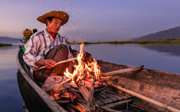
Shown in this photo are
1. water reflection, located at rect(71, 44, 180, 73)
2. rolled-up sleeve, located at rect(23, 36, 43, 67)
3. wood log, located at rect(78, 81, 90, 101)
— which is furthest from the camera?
water reflection, located at rect(71, 44, 180, 73)

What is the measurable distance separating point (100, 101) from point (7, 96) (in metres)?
5.24

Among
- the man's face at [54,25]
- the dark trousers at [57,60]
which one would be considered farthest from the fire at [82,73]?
the man's face at [54,25]

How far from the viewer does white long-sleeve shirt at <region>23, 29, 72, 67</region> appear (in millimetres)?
3645

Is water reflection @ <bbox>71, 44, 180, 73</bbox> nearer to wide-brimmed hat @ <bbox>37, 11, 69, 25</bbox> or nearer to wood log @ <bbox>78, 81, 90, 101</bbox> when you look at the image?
wide-brimmed hat @ <bbox>37, 11, 69, 25</bbox>

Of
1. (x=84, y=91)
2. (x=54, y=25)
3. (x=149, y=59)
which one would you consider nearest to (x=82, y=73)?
(x=84, y=91)

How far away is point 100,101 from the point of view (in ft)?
10.8

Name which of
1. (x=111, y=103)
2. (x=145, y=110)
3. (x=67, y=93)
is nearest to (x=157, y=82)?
(x=145, y=110)

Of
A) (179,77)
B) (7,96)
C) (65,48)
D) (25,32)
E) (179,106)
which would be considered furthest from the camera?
(25,32)

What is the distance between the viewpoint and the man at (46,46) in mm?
3643

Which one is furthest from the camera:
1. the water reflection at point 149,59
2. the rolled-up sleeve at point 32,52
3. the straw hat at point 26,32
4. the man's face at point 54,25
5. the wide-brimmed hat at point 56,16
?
the water reflection at point 149,59

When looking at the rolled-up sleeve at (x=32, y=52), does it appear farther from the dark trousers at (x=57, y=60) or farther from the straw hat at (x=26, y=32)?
the straw hat at (x=26, y=32)

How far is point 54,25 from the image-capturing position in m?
3.97

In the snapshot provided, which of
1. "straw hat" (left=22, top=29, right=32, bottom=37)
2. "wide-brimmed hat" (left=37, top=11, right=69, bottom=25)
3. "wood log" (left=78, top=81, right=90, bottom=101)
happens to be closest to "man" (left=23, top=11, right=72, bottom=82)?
"wide-brimmed hat" (left=37, top=11, right=69, bottom=25)

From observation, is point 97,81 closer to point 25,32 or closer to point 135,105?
point 135,105
